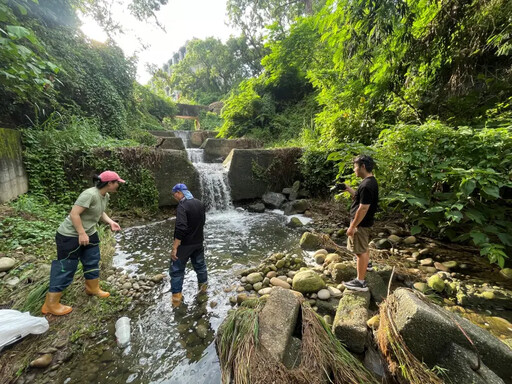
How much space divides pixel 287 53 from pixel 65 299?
1543cm

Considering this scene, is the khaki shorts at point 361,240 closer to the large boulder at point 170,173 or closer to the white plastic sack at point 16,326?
the white plastic sack at point 16,326

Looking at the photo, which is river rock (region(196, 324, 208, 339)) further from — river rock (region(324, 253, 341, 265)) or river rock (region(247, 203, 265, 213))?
river rock (region(247, 203, 265, 213))

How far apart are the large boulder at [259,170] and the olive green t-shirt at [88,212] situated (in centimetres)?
636

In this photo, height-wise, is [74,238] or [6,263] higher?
[74,238]

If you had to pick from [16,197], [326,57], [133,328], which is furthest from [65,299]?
[326,57]

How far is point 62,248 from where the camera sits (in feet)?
8.80

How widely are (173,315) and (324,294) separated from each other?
2.20m

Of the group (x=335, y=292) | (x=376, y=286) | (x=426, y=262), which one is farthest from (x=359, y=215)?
(x=426, y=262)

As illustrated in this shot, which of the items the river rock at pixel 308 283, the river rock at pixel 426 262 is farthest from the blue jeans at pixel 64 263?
the river rock at pixel 426 262

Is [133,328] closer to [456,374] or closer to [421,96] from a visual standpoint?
[456,374]

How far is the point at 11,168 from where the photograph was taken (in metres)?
4.95

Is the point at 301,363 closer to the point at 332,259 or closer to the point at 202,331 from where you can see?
the point at 202,331

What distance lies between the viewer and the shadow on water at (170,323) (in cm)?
221

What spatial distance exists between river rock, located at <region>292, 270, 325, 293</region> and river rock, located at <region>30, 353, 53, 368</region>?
3.00 metres
